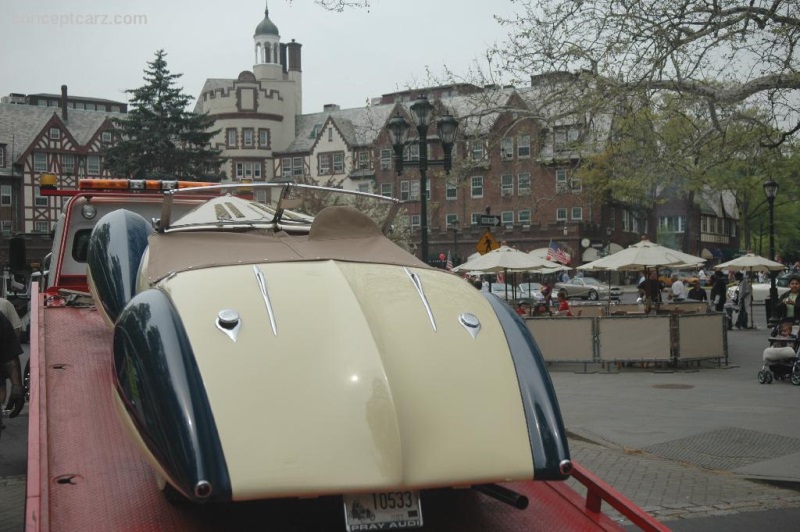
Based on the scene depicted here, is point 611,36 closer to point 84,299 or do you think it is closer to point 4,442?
point 84,299

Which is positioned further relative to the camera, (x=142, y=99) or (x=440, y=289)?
(x=142, y=99)

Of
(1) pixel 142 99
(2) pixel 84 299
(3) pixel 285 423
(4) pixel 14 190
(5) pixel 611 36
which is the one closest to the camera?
(3) pixel 285 423

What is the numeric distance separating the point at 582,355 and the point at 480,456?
16.5m

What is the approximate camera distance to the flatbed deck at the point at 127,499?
4824mm

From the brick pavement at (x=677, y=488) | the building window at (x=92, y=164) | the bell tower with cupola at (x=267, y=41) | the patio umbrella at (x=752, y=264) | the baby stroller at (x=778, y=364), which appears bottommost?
the brick pavement at (x=677, y=488)

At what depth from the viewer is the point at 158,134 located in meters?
61.6

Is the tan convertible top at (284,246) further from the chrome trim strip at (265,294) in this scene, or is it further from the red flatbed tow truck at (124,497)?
the red flatbed tow truck at (124,497)

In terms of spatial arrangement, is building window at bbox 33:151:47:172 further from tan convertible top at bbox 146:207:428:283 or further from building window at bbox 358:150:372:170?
tan convertible top at bbox 146:207:428:283

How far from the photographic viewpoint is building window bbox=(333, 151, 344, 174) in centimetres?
9338

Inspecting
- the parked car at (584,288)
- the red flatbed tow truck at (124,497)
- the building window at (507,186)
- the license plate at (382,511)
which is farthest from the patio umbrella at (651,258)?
the building window at (507,186)

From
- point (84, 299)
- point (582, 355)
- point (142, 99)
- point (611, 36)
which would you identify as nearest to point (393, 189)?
point (142, 99)

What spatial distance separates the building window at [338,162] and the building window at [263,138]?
8337 millimetres

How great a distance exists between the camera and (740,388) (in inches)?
668

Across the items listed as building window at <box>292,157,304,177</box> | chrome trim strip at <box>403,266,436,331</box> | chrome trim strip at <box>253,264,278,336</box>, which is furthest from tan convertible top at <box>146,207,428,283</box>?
building window at <box>292,157,304,177</box>
